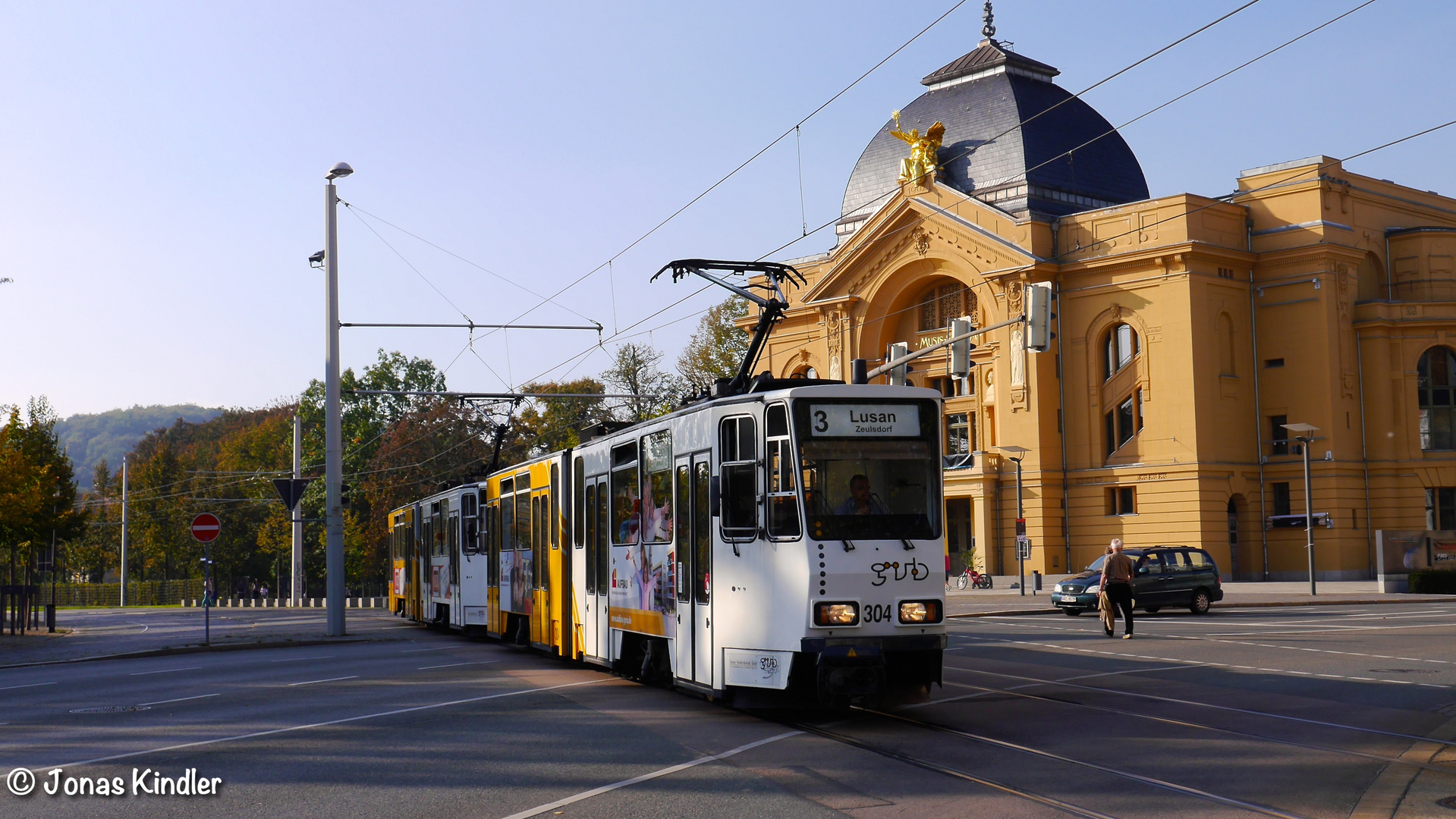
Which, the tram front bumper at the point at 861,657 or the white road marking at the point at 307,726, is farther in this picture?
the tram front bumper at the point at 861,657

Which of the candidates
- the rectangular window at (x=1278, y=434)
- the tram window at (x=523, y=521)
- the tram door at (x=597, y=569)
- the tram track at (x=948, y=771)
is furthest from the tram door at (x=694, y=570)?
the rectangular window at (x=1278, y=434)

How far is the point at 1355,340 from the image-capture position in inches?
2056

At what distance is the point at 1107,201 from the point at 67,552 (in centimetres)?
7196

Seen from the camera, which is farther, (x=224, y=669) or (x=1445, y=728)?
(x=224, y=669)

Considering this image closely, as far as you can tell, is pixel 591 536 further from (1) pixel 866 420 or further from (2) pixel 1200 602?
(2) pixel 1200 602

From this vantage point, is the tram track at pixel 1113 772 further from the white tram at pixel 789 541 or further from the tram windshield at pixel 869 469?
the tram windshield at pixel 869 469

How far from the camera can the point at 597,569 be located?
16.9m

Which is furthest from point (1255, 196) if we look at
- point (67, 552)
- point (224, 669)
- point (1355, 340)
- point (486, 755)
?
point (67, 552)

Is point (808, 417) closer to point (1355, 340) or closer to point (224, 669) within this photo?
point (224, 669)

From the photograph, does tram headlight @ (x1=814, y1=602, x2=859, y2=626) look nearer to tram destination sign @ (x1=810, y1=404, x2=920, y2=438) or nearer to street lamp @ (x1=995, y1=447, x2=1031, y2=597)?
tram destination sign @ (x1=810, y1=404, x2=920, y2=438)

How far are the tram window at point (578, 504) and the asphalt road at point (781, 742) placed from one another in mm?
1857

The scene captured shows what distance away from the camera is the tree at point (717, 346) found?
6912 centimetres

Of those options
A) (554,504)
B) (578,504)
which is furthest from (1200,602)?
(578,504)

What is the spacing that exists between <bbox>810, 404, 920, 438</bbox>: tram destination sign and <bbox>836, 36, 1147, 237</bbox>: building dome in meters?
46.5
